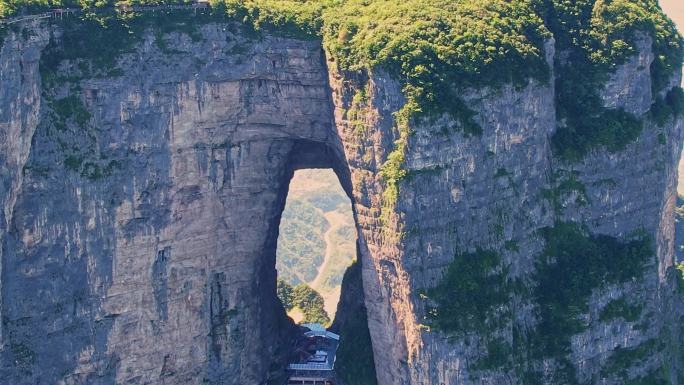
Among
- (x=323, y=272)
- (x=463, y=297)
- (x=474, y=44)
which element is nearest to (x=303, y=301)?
(x=463, y=297)

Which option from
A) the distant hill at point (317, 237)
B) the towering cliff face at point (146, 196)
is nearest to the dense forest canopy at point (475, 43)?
the towering cliff face at point (146, 196)

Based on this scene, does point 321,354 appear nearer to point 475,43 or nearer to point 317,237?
point 475,43

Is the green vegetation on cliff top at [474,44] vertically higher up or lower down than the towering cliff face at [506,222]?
higher up

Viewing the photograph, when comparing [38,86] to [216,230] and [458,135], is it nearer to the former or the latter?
[216,230]

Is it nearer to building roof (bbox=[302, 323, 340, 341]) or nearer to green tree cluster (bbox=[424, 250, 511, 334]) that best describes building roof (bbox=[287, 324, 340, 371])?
building roof (bbox=[302, 323, 340, 341])

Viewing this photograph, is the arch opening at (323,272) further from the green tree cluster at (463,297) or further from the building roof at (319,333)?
the green tree cluster at (463,297)
